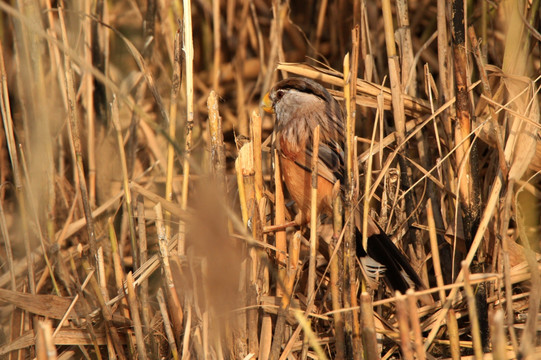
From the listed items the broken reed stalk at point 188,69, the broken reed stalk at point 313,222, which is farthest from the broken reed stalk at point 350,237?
the broken reed stalk at point 188,69

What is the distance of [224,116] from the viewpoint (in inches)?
159

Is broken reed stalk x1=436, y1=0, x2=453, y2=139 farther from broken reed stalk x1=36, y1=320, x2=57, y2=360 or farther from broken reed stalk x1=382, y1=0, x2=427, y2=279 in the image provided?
broken reed stalk x1=36, y1=320, x2=57, y2=360

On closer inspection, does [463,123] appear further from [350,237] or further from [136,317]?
[136,317]


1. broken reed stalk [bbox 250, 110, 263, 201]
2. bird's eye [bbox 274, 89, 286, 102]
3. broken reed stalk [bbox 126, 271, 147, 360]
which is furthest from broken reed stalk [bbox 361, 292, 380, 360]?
bird's eye [bbox 274, 89, 286, 102]

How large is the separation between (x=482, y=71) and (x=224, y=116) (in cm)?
215

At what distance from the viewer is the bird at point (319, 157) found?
228cm

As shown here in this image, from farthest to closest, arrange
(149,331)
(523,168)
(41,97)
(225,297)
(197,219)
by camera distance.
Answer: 1. (41,97)
2. (149,331)
3. (523,168)
4. (225,297)
5. (197,219)

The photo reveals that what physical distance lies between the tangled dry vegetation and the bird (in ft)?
0.33

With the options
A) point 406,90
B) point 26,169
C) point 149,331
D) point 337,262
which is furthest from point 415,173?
point 26,169

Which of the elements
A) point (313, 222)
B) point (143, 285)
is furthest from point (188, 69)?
point (143, 285)

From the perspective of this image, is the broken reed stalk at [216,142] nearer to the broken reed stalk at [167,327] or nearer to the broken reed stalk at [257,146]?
the broken reed stalk at [257,146]

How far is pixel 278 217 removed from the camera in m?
2.37

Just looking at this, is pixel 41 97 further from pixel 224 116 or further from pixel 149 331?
pixel 224 116

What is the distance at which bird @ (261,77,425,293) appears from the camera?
2.28m
